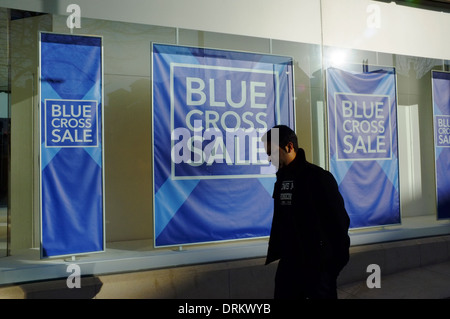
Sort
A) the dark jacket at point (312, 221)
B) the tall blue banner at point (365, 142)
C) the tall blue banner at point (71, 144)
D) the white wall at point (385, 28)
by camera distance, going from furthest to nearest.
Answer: the white wall at point (385, 28) → the tall blue banner at point (365, 142) → the tall blue banner at point (71, 144) → the dark jacket at point (312, 221)

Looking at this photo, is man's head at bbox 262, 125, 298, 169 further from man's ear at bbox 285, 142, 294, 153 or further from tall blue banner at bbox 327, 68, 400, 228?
tall blue banner at bbox 327, 68, 400, 228

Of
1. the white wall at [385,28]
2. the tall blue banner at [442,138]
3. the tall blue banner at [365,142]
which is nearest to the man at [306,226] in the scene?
the tall blue banner at [365,142]

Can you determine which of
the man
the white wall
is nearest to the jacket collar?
the man

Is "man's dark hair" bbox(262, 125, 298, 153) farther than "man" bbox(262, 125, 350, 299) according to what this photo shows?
Yes

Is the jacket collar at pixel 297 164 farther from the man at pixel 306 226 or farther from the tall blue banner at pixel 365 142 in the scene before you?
the tall blue banner at pixel 365 142

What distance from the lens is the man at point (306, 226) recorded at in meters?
2.88

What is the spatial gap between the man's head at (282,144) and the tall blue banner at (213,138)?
7.62ft

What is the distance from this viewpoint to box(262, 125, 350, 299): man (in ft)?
9.44

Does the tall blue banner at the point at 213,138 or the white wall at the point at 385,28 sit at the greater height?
the white wall at the point at 385,28

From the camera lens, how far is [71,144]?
4793 mm

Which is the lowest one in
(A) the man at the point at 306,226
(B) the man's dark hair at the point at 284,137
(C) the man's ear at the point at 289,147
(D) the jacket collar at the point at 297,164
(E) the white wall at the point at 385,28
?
(A) the man at the point at 306,226

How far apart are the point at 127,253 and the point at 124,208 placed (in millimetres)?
1174
